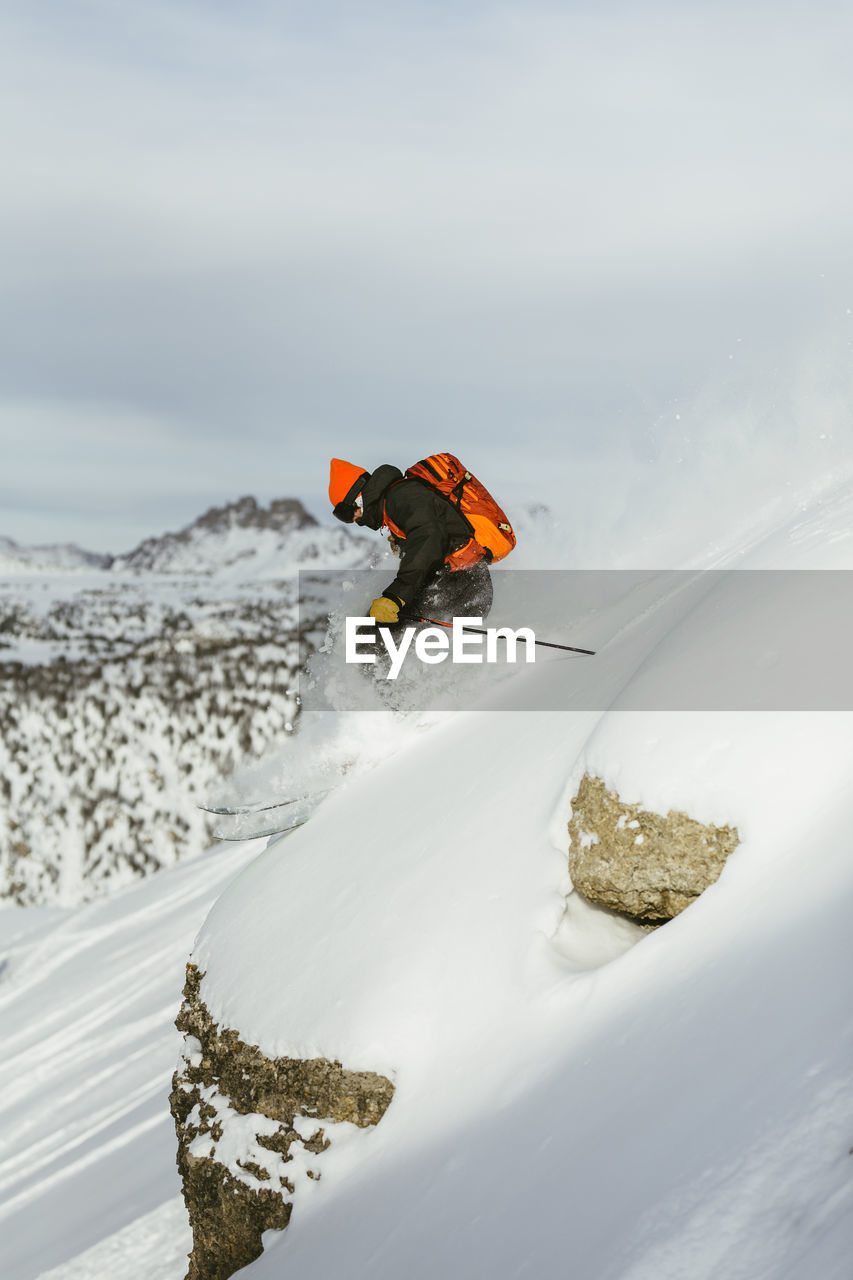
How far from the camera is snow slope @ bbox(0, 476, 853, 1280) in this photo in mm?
2174

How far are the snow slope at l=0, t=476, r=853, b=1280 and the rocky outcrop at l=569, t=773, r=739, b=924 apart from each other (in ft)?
0.27

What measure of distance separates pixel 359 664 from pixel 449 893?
281cm

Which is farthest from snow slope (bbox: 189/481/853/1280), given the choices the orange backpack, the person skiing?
the orange backpack

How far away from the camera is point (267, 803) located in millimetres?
6340

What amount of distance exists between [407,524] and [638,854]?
9.65ft

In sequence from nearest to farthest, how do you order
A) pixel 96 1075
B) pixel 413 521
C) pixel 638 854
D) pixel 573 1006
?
pixel 573 1006 → pixel 638 854 → pixel 413 521 → pixel 96 1075

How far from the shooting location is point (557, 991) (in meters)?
3.41

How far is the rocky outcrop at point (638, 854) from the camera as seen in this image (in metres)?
3.39

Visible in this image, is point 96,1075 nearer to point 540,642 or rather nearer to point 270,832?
point 270,832

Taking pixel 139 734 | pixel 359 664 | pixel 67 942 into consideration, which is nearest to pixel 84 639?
pixel 139 734

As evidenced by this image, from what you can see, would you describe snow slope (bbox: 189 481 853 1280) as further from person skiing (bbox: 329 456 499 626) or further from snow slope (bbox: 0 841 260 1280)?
snow slope (bbox: 0 841 260 1280)

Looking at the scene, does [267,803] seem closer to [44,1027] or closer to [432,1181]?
[432,1181]

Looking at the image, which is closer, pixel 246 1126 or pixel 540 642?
pixel 246 1126

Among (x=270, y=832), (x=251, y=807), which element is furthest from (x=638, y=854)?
(x=251, y=807)
